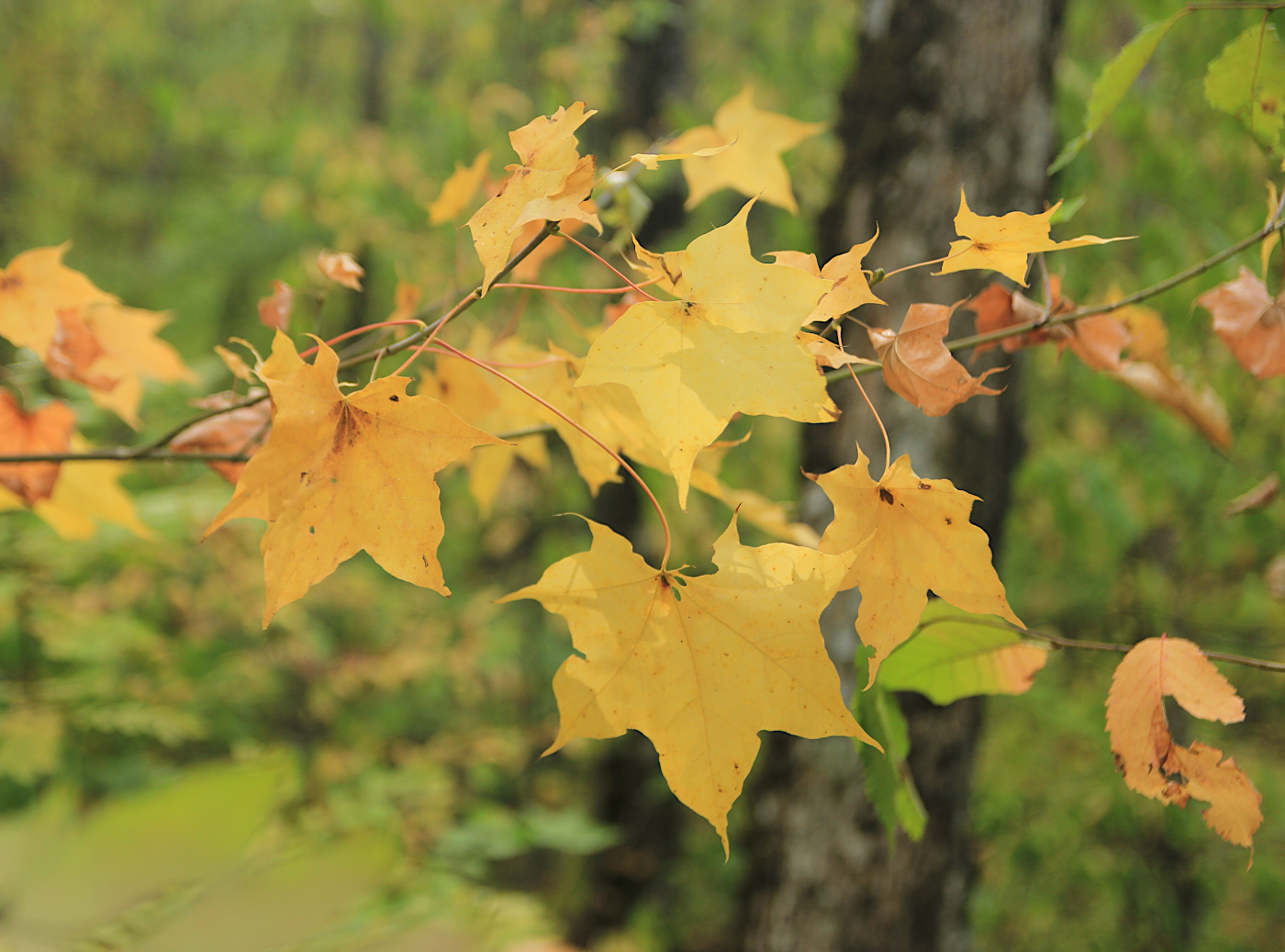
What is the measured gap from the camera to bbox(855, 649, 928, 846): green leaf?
20.8 inches

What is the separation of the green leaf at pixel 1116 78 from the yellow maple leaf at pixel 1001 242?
0.19 metres

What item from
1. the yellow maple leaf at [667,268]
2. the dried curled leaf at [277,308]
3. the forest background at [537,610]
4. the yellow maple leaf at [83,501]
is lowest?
the forest background at [537,610]

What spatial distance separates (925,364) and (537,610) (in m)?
3.01

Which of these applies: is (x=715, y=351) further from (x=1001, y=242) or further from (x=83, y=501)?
(x=83, y=501)

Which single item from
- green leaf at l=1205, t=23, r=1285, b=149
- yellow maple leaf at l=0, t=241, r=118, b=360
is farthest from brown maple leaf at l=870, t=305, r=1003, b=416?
yellow maple leaf at l=0, t=241, r=118, b=360

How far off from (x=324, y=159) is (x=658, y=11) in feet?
6.13

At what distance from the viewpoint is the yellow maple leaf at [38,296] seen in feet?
2.17

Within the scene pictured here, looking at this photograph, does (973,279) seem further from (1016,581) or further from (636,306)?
(1016,581)

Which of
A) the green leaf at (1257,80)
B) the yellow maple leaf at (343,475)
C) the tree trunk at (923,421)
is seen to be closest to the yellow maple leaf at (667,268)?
the yellow maple leaf at (343,475)

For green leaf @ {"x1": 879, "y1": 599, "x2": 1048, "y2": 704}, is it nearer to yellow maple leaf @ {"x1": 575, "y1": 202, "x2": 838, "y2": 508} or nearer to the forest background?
yellow maple leaf @ {"x1": 575, "y1": 202, "x2": 838, "y2": 508}

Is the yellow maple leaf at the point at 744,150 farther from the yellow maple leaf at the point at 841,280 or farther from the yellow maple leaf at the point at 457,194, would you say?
the yellow maple leaf at the point at 841,280

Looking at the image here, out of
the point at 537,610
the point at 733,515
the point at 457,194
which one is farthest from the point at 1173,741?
the point at 537,610

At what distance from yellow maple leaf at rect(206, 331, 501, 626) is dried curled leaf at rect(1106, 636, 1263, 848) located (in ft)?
1.44

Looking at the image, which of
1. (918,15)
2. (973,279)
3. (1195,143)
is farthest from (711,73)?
(973,279)
